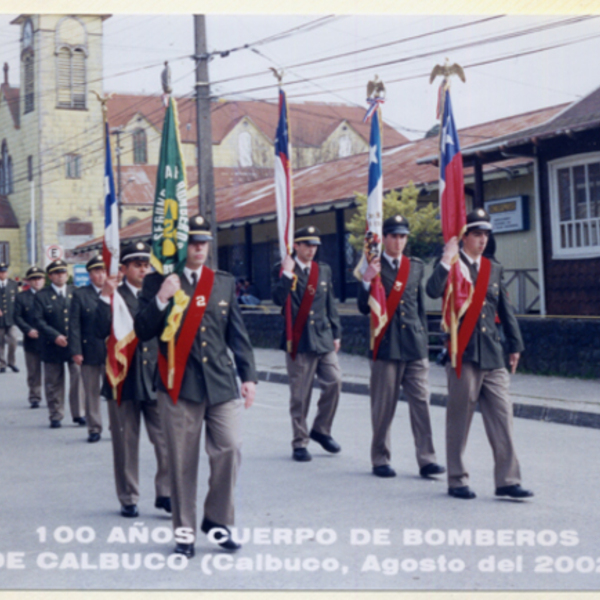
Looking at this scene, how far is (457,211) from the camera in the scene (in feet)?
21.0

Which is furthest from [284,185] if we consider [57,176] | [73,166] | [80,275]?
[73,166]

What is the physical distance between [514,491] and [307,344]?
2.44m

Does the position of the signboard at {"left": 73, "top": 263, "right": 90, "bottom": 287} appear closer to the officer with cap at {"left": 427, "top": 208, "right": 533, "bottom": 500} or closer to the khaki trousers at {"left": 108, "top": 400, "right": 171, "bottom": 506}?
the khaki trousers at {"left": 108, "top": 400, "right": 171, "bottom": 506}

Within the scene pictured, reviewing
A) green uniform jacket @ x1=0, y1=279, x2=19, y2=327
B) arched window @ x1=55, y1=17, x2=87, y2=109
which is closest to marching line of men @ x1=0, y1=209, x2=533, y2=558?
arched window @ x1=55, y1=17, x2=87, y2=109

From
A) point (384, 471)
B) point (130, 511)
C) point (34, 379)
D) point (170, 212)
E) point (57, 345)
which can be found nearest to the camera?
point (170, 212)

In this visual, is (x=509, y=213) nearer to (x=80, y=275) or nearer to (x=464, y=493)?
(x=464, y=493)

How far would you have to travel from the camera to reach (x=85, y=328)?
32.1 ft

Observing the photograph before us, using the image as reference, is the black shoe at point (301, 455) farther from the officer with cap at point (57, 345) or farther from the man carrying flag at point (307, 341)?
the officer with cap at point (57, 345)

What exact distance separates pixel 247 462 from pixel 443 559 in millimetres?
3413

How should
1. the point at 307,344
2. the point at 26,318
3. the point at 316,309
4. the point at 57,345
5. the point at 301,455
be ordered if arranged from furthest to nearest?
the point at 26,318
the point at 57,345
the point at 316,309
the point at 307,344
the point at 301,455

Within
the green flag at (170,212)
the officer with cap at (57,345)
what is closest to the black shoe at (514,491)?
the green flag at (170,212)

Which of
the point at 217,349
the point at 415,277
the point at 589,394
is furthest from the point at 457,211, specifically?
the point at 589,394

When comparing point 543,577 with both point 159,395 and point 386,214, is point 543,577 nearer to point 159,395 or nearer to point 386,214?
point 159,395

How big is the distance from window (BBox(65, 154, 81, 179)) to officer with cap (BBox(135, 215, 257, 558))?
2846 centimetres
